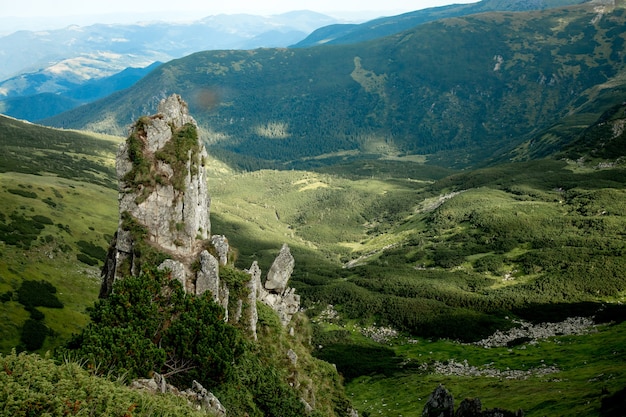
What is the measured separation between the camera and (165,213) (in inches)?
2366

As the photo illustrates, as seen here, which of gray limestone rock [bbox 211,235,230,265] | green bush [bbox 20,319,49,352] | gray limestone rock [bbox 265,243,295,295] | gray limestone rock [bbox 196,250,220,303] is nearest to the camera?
gray limestone rock [bbox 196,250,220,303]

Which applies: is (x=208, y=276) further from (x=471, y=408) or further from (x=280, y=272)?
(x=471, y=408)

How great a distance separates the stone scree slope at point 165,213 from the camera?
57000 mm

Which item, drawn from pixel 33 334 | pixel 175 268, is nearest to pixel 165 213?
pixel 175 268

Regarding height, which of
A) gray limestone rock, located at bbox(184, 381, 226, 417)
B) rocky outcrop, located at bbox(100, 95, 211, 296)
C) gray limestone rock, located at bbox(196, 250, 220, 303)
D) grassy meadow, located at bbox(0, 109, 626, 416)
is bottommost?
grassy meadow, located at bbox(0, 109, 626, 416)

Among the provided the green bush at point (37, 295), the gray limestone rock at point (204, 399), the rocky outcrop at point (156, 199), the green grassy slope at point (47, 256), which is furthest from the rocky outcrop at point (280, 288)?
the gray limestone rock at point (204, 399)

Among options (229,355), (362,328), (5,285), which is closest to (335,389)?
(229,355)

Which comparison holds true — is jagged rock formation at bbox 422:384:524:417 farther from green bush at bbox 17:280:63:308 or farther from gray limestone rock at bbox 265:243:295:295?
green bush at bbox 17:280:63:308

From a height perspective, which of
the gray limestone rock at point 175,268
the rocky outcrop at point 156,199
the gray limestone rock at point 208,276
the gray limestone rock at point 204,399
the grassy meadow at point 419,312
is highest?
the rocky outcrop at point 156,199

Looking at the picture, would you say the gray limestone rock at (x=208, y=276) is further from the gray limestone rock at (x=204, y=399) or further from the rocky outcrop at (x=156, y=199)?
the gray limestone rock at (x=204, y=399)

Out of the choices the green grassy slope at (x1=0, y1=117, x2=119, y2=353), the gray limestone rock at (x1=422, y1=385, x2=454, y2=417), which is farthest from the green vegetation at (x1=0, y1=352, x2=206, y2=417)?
the gray limestone rock at (x1=422, y1=385, x2=454, y2=417)

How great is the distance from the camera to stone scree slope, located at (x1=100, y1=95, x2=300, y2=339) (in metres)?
57.0

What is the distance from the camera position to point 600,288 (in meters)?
154

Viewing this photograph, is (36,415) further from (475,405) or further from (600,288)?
(600,288)
